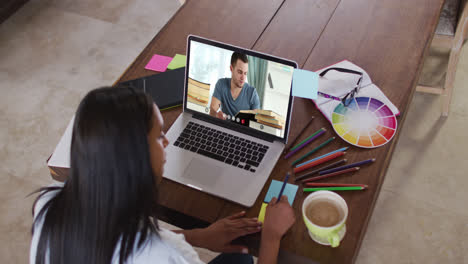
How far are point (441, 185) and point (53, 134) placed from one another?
200cm

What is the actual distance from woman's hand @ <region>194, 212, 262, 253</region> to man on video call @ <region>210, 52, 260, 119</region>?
0.32 metres

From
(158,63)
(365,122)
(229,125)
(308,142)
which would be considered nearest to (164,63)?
(158,63)

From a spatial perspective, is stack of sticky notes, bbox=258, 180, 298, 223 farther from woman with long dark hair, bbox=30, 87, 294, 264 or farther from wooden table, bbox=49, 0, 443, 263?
Answer: woman with long dark hair, bbox=30, 87, 294, 264

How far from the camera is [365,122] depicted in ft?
4.11

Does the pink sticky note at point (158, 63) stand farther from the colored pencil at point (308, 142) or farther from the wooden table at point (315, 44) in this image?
the colored pencil at point (308, 142)

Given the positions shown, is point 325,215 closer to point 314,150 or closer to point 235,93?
point 314,150

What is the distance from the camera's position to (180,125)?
50.6 inches

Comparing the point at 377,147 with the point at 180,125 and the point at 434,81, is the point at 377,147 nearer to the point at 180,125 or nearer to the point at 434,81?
the point at 180,125

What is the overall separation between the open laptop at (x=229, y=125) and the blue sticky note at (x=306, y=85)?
8cm

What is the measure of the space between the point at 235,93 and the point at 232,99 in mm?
22

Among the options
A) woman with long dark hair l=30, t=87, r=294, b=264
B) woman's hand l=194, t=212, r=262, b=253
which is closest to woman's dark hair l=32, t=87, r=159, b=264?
woman with long dark hair l=30, t=87, r=294, b=264

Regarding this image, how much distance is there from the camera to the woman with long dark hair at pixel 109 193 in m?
0.75

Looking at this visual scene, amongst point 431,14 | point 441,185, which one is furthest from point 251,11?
point 441,185

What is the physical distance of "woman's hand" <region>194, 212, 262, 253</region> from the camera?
1051 mm
